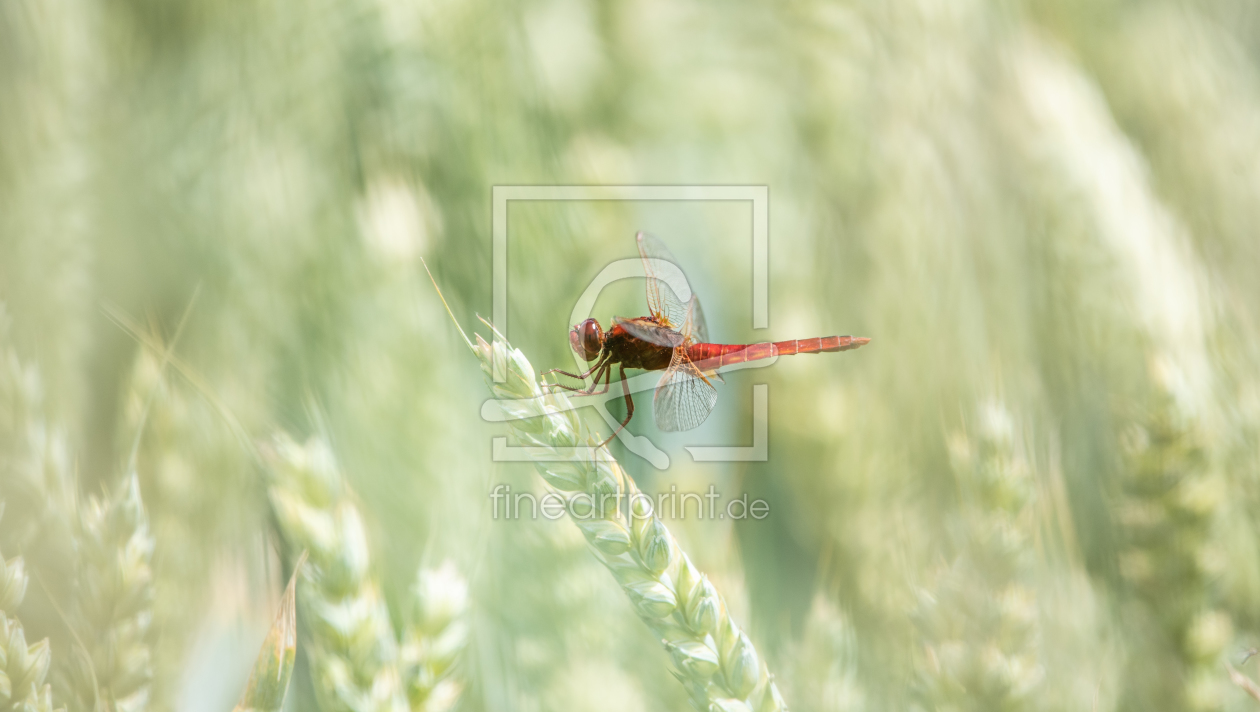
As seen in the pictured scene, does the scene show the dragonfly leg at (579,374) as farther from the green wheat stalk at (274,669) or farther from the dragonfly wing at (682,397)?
the green wheat stalk at (274,669)

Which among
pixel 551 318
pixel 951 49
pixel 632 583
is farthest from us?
pixel 951 49

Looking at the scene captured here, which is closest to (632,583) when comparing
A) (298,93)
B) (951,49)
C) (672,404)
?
(672,404)

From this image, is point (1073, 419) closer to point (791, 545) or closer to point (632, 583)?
point (791, 545)

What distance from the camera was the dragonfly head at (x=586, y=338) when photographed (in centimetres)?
33

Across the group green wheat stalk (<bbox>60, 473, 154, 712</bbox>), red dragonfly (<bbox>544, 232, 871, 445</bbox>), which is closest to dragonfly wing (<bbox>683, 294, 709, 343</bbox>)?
red dragonfly (<bbox>544, 232, 871, 445</bbox>)

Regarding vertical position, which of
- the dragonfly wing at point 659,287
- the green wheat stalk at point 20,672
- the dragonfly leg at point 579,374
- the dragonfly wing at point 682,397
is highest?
the dragonfly wing at point 659,287

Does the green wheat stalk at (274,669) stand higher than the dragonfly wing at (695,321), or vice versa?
the dragonfly wing at (695,321)

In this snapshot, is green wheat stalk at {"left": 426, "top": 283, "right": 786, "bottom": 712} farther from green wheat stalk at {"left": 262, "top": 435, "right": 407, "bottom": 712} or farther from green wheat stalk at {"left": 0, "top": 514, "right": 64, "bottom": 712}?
green wheat stalk at {"left": 0, "top": 514, "right": 64, "bottom": 712}

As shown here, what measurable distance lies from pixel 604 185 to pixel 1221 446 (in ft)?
1.36

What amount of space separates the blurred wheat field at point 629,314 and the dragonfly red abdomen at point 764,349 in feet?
0.04

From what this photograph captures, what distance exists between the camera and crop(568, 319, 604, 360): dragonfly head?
0.33 metres

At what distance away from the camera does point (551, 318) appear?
0.33 meters

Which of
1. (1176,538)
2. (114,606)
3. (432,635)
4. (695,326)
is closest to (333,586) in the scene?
(432,635)

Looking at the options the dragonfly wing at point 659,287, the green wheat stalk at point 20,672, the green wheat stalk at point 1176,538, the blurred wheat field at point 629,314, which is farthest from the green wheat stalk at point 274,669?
the green wheat stalk at point 1176,538
